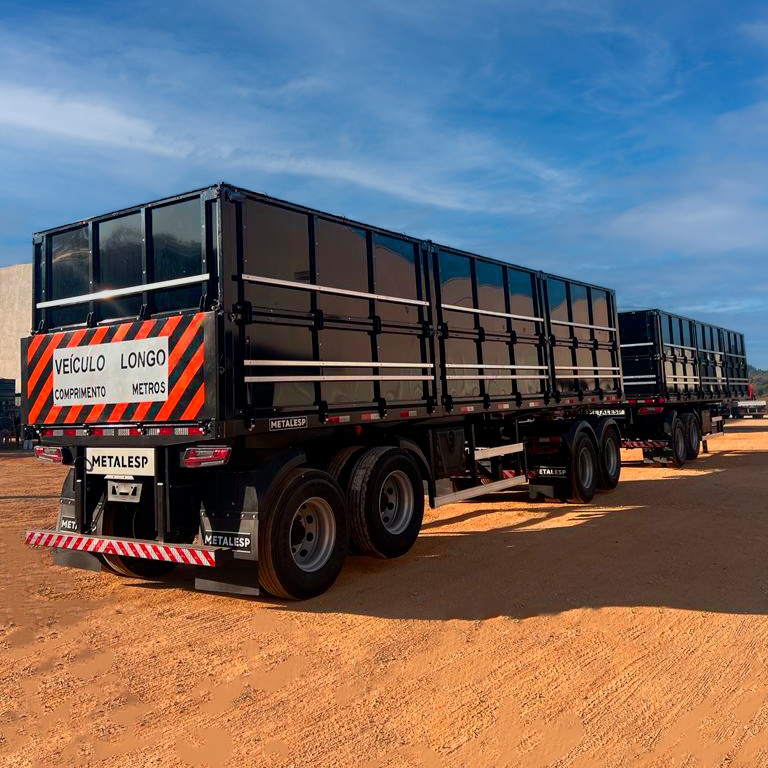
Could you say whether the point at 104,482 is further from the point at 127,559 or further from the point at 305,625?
the point at 305,625

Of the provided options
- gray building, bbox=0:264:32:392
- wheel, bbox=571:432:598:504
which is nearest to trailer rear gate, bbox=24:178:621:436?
wheel, bbox=571:432:598:504

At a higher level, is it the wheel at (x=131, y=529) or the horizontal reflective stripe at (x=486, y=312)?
the horizontal reflective stripe at (x=486, y=312)

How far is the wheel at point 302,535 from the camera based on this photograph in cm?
525

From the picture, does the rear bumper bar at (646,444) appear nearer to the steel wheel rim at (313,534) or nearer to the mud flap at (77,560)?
the steel wheel rim at (313,534)

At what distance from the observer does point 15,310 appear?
113ft

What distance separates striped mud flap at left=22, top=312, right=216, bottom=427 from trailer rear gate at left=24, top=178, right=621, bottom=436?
0.06 feet

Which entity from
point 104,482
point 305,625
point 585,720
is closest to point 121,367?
point 104,482

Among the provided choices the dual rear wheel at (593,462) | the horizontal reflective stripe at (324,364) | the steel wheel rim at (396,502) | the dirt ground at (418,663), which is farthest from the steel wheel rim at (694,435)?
the steel wheel rim at (396,502)

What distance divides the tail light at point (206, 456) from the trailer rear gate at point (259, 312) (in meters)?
0.16

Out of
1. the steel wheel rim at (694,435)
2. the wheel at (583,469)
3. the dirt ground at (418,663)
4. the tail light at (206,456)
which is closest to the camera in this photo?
the dirt ground at (418,663)

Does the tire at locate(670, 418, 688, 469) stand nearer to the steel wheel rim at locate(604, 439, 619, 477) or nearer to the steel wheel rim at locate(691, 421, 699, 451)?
the steel wheel rim at locate(691, 421, 699, 451)

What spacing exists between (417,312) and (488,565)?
2.83m

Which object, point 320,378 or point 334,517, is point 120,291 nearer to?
Answer: point 320,378

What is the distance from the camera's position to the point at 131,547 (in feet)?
17.7
